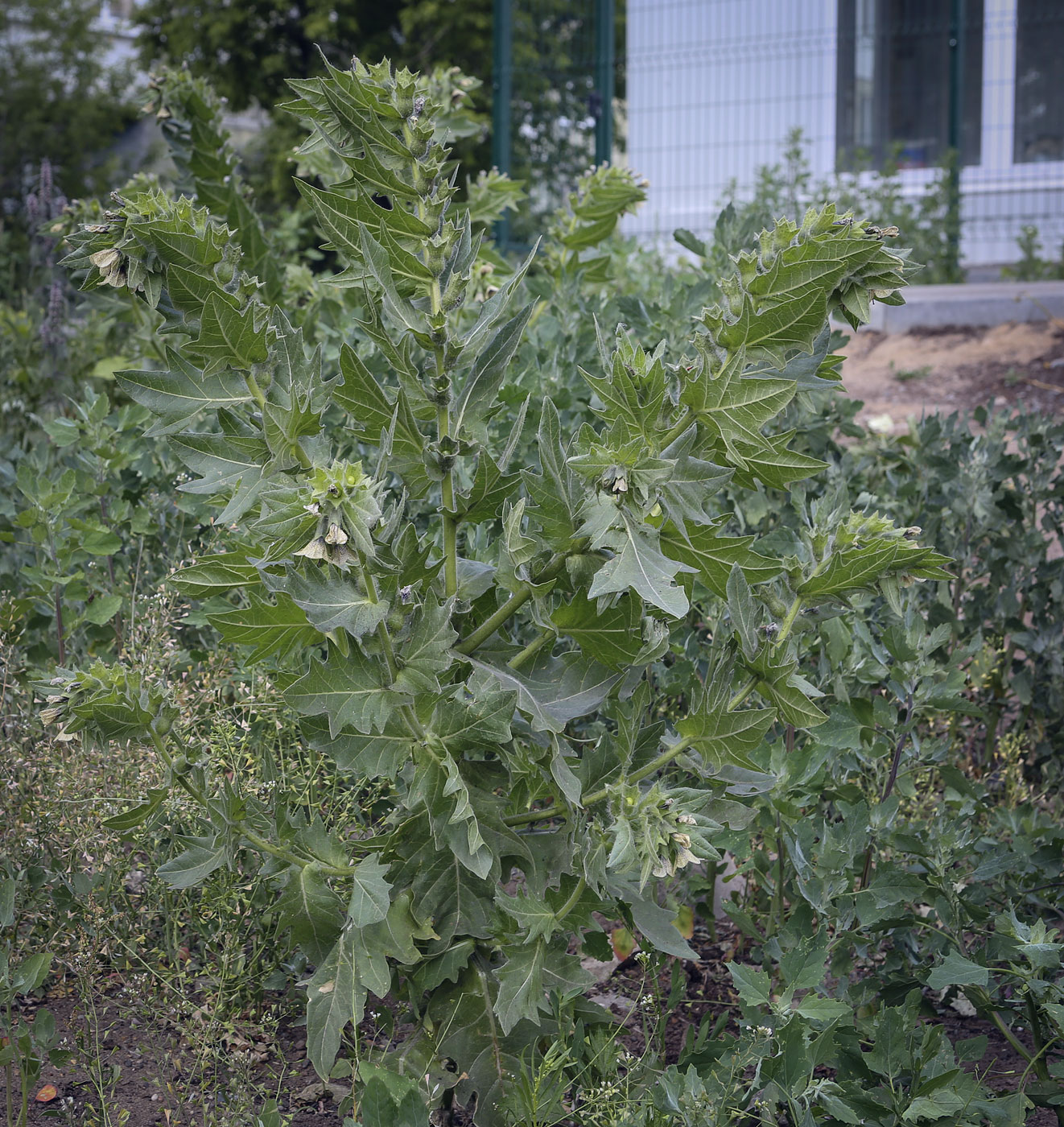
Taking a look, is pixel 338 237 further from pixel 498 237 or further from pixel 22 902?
pixel 498 237

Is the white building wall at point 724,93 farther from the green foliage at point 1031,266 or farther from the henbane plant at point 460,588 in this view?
the henbane plant at point 460,588

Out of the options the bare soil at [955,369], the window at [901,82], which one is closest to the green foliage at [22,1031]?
the bare soil at [955,369]

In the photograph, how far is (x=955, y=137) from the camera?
9.52 meters

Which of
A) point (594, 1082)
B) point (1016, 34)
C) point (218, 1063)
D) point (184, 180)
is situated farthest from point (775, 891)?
point (1016, 34)

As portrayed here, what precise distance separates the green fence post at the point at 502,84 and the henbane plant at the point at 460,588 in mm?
8355

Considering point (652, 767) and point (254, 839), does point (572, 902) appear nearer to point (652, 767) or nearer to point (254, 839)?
point (652, 767)

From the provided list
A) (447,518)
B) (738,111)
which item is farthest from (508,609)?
(738,111)

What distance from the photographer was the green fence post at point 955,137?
9.37 meters

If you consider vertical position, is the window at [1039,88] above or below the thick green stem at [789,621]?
above

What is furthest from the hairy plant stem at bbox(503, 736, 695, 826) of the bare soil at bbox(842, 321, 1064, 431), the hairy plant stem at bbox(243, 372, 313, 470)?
the bare soil at bbox(842, 321, 1064, 431)

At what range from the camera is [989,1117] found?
5.72 feet

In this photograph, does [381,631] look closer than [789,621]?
Yes

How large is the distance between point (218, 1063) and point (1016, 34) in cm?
1275

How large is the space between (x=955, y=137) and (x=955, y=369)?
10.7 ft
